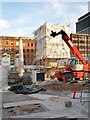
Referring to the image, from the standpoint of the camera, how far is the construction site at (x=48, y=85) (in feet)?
28.1

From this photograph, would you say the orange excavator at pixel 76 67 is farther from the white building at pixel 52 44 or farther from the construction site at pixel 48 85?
the white building at pixel 52 44

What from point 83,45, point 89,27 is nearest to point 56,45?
point 83,45

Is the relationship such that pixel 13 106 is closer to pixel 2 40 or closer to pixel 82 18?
pixel 2 40

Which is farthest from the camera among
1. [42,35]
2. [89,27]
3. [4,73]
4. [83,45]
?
[89,27]

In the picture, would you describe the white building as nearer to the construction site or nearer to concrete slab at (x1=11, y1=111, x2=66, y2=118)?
the construction site

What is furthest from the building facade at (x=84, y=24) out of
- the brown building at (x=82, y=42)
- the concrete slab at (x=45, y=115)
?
the concrete slab at (x=45, y=115)

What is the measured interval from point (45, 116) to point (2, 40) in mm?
76532

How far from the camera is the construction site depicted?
28.1ft

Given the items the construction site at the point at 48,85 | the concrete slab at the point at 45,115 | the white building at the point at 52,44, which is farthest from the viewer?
the white building at the point at 52,44

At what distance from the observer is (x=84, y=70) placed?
2091cm

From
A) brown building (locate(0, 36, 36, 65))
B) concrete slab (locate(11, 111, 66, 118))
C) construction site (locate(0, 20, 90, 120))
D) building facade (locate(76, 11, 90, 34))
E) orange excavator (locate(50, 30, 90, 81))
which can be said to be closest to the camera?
concrete slab (locate(11, 111, 66, 118))

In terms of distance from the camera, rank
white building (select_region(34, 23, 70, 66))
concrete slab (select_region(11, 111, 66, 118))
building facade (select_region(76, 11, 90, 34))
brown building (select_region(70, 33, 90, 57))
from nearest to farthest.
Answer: concrete slab (select_region(11, 111, 66, 118))
white building (select_region(34, 23, 70, 66))
brown building (select_region(70, 33, 90, 57))
building facade (select_region(76, 11, 90, 34))

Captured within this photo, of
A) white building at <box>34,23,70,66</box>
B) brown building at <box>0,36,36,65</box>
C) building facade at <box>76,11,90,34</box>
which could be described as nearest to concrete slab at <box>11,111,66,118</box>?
white building at <box>34,23,70,66</box>

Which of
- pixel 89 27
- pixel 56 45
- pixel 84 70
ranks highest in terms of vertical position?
pixel 89 27
